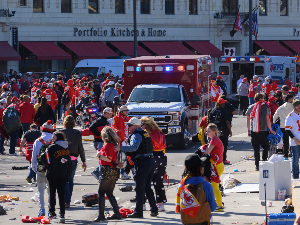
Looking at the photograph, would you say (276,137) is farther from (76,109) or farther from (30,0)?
(30,0)

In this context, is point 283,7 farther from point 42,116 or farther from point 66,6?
point 42,116

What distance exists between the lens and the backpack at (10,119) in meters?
17.9

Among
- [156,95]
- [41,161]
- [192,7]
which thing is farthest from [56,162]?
[192,7]

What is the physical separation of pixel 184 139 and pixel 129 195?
644cm

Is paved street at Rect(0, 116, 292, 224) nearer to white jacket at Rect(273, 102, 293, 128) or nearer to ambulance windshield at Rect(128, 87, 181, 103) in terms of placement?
white jacket at Rect(273, 102, 293, 128)

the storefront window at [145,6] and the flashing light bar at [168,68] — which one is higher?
the storefront window at [145,6]

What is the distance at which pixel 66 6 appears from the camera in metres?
46.1

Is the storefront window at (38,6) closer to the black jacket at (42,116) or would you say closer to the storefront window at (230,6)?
the storefront window at (230,6)

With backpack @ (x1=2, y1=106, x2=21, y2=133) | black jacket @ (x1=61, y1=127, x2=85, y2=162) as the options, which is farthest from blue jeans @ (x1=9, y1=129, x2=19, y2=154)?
black jacket @ (x1=61, y1=127, x2=85, y2=162)

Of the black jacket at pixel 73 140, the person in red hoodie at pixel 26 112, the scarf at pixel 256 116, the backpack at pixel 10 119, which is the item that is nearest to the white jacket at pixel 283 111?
the scarf at pixel 256 116

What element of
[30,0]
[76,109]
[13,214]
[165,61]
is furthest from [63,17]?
[13,214]

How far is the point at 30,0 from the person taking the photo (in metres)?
44.2

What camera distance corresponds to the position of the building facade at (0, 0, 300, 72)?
44.2 metres

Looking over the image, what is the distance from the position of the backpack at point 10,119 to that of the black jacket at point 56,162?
8.22 metres
